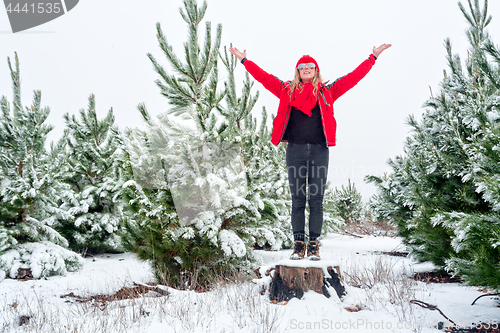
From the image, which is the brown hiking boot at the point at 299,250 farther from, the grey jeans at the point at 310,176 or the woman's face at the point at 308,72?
the woman's face at the point at 308,72

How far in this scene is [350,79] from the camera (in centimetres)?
356

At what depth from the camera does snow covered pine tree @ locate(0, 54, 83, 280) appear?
18.2ft

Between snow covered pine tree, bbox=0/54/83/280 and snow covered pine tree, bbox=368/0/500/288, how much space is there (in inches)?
235

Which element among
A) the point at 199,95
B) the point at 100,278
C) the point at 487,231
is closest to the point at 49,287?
the point at 100,278

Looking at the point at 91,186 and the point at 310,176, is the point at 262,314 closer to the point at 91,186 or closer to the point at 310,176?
the point at 310,176

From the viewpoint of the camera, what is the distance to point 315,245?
3.51m

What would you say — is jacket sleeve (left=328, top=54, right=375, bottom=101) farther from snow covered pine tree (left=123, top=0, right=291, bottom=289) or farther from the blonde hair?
snow covered pine tree (left=123, top=0, right=291, bottom=289)

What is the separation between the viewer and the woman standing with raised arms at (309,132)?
11.4 ft

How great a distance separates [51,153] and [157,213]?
12.0 ft

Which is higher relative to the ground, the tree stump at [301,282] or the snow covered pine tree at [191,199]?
the snow covered pine tree at [191,199]

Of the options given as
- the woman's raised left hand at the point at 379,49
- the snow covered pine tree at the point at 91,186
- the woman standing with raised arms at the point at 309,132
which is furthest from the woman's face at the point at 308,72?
the snow covered pine tree at the point at 91,186

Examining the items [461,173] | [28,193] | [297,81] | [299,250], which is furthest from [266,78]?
[28,193]

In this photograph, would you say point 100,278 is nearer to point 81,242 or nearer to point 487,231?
point 81,242

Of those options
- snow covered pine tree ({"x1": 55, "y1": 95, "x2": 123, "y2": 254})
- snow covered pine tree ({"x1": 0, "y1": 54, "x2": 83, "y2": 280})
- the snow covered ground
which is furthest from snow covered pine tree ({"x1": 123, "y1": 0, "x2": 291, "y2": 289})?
snow covered pine tree ({"x1": 55, "y1": 95, "x2": 123, "y2": 254})
